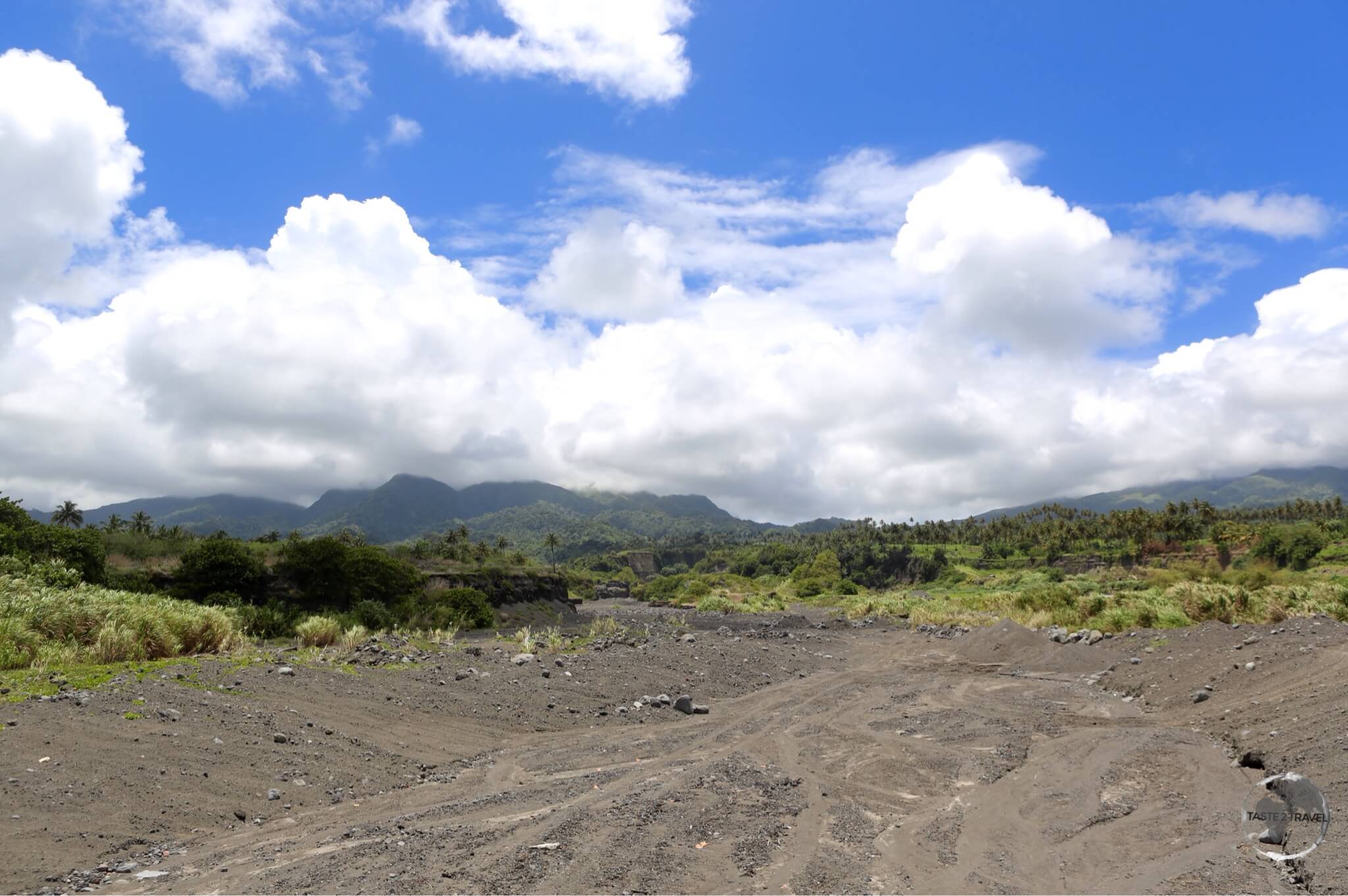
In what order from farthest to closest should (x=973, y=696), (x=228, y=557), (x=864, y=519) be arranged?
1. (x=864, y=519)
2. (x=228, y=557)
3. (x=973, y=696)

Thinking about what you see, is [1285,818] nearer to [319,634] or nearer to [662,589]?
[319,634]

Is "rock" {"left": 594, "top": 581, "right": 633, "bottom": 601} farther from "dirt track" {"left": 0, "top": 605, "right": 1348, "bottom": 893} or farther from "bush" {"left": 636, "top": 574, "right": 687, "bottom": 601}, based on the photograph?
"dirt track" {"left": 0, "top": 605, "right": 1348, "bottom": 893}

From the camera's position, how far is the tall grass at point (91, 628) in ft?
42.7

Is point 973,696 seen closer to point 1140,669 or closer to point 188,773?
point 1140,669

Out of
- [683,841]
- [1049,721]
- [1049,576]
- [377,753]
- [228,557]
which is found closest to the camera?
[683,841]

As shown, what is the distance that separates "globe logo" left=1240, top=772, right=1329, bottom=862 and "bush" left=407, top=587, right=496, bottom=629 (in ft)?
105

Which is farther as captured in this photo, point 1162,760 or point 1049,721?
point 1049,721

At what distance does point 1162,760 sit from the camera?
1075cm

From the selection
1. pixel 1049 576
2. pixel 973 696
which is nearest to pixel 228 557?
pixel 973 696

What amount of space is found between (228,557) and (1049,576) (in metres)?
65.4

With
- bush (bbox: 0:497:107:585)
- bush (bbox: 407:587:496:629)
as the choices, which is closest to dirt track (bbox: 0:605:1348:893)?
bush (bbox: 0:497:107:585)

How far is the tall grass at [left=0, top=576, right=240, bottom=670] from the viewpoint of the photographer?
13.0 metres

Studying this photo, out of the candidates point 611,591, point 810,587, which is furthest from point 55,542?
point 611,591

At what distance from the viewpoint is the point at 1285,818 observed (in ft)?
25.0
